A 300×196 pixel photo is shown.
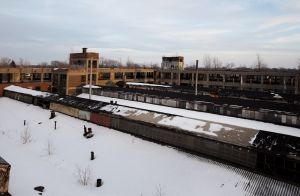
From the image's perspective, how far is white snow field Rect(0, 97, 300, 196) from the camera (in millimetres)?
21344

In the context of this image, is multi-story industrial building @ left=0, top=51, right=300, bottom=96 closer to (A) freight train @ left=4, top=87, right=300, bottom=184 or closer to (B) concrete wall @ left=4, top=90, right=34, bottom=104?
(B) concrete wall @ left=4, top=90, right=34, bottom=104

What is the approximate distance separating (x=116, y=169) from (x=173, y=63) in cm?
8849

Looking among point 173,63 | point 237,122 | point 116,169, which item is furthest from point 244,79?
point 116,169

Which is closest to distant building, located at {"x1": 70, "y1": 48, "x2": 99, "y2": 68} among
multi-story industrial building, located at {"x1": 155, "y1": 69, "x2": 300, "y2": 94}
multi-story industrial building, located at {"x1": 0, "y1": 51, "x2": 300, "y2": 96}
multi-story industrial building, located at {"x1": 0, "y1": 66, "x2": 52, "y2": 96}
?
multi-story industrial building, located at {"x1": 0, "y1": 51, "x2": 300, "y2": 96}

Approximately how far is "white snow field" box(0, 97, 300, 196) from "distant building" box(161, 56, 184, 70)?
76.6m

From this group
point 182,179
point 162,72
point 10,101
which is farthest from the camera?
point 162,72

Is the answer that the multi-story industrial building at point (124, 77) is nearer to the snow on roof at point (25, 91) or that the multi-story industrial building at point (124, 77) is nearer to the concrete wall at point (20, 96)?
the snow on roof at point (25, 91)

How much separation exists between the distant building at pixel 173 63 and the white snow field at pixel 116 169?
251ft

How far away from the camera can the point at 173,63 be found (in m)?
111

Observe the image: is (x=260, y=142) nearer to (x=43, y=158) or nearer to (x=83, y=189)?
(x=83, y=189)

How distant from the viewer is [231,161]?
24.0 meters

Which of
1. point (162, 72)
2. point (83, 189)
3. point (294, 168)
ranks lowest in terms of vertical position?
point (83, 189)

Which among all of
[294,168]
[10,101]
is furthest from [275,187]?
[10,101]

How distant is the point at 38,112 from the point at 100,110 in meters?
14.9
